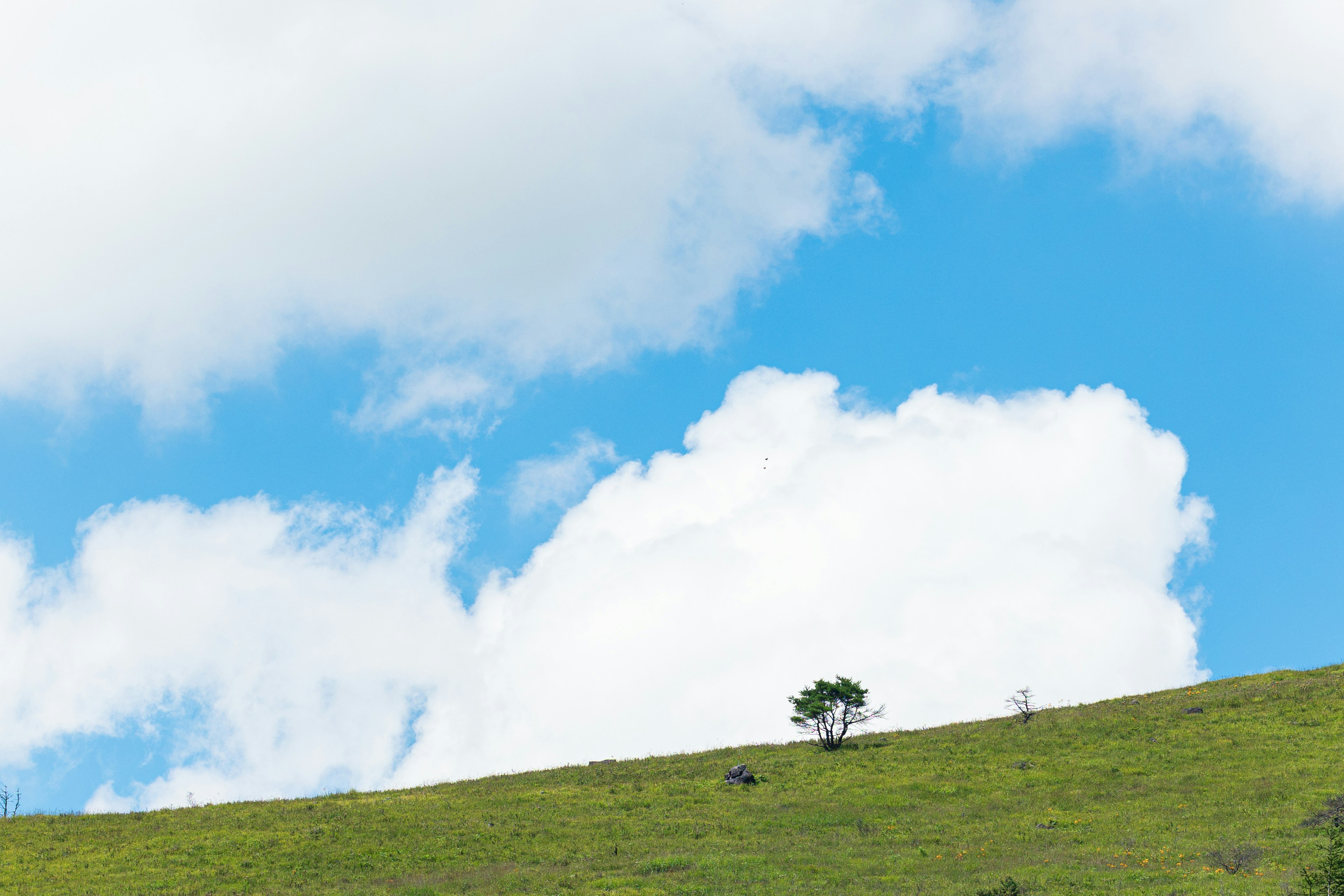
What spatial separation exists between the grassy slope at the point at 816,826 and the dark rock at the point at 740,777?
83 cm

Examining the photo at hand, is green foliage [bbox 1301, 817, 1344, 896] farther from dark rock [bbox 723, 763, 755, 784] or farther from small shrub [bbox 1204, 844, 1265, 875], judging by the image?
dark rock [bbox 723, 763, 755, 784]

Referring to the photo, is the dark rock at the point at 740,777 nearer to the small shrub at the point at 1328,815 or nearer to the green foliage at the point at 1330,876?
the small shrub at the point at 1328,815

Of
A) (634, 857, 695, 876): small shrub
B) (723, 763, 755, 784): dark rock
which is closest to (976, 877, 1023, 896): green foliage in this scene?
(634, 857, 695, 876): small shrub

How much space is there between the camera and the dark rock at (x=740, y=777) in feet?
194

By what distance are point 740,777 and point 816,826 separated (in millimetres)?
11919

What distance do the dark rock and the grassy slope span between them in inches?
32.9

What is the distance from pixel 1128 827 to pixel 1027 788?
939 cm

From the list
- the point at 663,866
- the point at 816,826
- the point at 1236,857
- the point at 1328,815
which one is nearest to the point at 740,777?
the point at 816,826

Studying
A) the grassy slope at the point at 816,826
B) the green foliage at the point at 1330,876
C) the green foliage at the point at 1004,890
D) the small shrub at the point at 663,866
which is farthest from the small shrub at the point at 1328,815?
the small shrub at the point at 663,866

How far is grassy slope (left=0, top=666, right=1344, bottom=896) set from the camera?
39094 millimetres

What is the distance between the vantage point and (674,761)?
229 ft

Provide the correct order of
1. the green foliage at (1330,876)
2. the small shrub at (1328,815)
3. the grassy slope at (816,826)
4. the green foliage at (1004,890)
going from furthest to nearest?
1. the small shrub at (1328,815)
2. the grassy slope at (816,826)
3. the green foliage at (1004,890)
4. the green foliage at (1330,876)

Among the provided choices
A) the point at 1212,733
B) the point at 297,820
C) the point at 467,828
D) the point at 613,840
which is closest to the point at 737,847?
the point at 613,840

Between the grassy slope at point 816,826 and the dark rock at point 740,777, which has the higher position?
the dark rock at point 740,777
